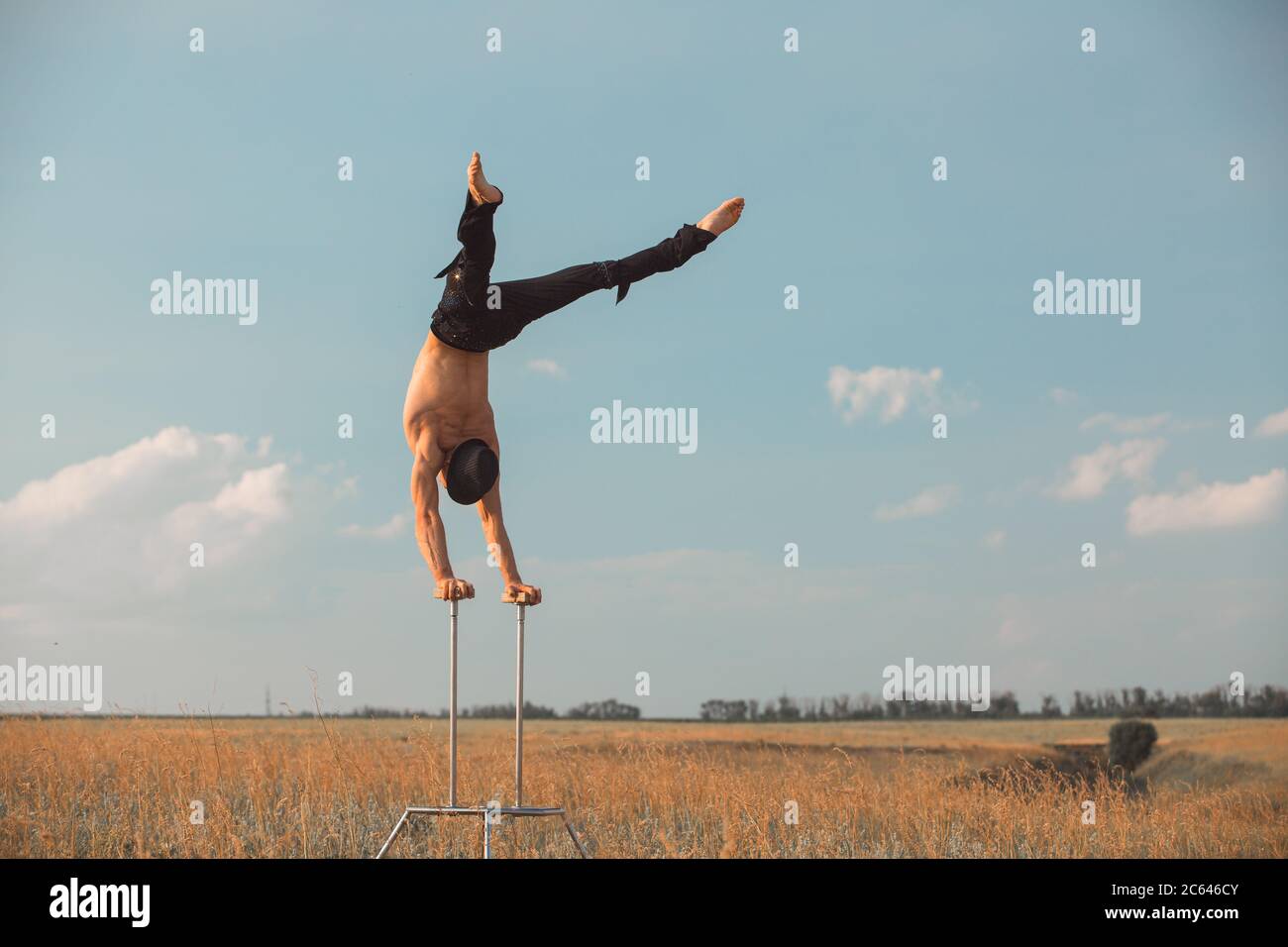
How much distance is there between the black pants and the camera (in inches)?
258

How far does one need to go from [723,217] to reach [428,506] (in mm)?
2146

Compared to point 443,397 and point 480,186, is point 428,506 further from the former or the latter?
point 480,186

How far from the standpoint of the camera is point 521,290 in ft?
21.7

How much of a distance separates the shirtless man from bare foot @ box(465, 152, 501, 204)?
22 centimetres

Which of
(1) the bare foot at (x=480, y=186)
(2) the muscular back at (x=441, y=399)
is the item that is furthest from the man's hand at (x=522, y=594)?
(1) the bare foot at (x=480, y=186)

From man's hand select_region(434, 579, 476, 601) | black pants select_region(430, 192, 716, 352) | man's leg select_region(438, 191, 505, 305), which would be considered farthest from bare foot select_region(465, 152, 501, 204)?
man's hand select_region(434, 579, 476, 601)

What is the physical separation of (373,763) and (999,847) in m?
4.62

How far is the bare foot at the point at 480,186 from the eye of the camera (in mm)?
6152

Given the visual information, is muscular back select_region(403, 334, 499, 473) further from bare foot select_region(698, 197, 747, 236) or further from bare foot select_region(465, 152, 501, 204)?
bare foot select_region(698, 197, 747, 236)

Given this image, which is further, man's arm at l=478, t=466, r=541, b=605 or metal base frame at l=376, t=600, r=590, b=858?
man's arm at l=478, t=466, r=541, b=605
